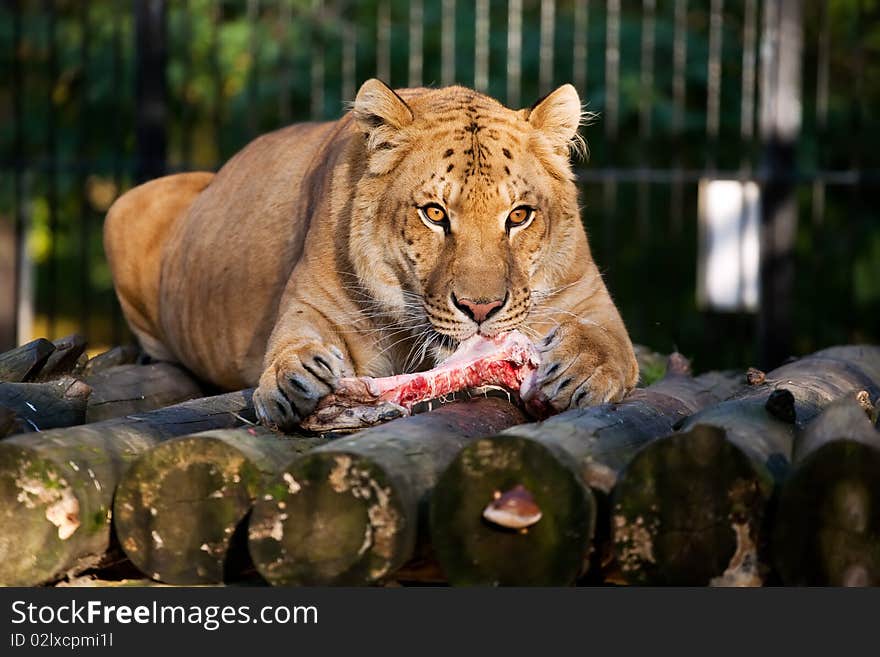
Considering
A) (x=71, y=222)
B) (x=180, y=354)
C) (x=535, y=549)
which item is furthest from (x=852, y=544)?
(x=71, y=222)

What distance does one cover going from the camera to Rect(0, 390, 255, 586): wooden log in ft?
10.0

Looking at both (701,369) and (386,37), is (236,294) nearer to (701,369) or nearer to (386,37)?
(386,37)

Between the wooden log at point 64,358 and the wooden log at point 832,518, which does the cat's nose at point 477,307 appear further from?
the wooden log at point 64,358

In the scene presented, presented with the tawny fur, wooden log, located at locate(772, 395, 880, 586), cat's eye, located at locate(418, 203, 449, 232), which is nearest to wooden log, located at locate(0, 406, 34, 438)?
the tawny fur

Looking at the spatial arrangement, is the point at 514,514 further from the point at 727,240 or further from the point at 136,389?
the point at 727,240

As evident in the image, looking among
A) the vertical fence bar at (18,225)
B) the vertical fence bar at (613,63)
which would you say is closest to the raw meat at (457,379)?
the vertical fence bar at (613,63)

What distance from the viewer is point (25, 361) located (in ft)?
13.7

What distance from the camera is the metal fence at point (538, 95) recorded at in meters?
8.10

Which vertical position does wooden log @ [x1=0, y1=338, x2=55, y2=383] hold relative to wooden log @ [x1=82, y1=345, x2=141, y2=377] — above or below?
above

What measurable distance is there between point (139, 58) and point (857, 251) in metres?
5.21

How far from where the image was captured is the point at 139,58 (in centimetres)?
745

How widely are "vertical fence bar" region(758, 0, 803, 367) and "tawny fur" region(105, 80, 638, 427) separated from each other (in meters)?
3.16

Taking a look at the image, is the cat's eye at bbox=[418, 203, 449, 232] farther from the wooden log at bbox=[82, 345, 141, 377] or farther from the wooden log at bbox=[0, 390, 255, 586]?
the wooden log at bbox=[82, 345, 141, 377]

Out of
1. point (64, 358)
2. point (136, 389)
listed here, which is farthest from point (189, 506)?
point (136, 389)
